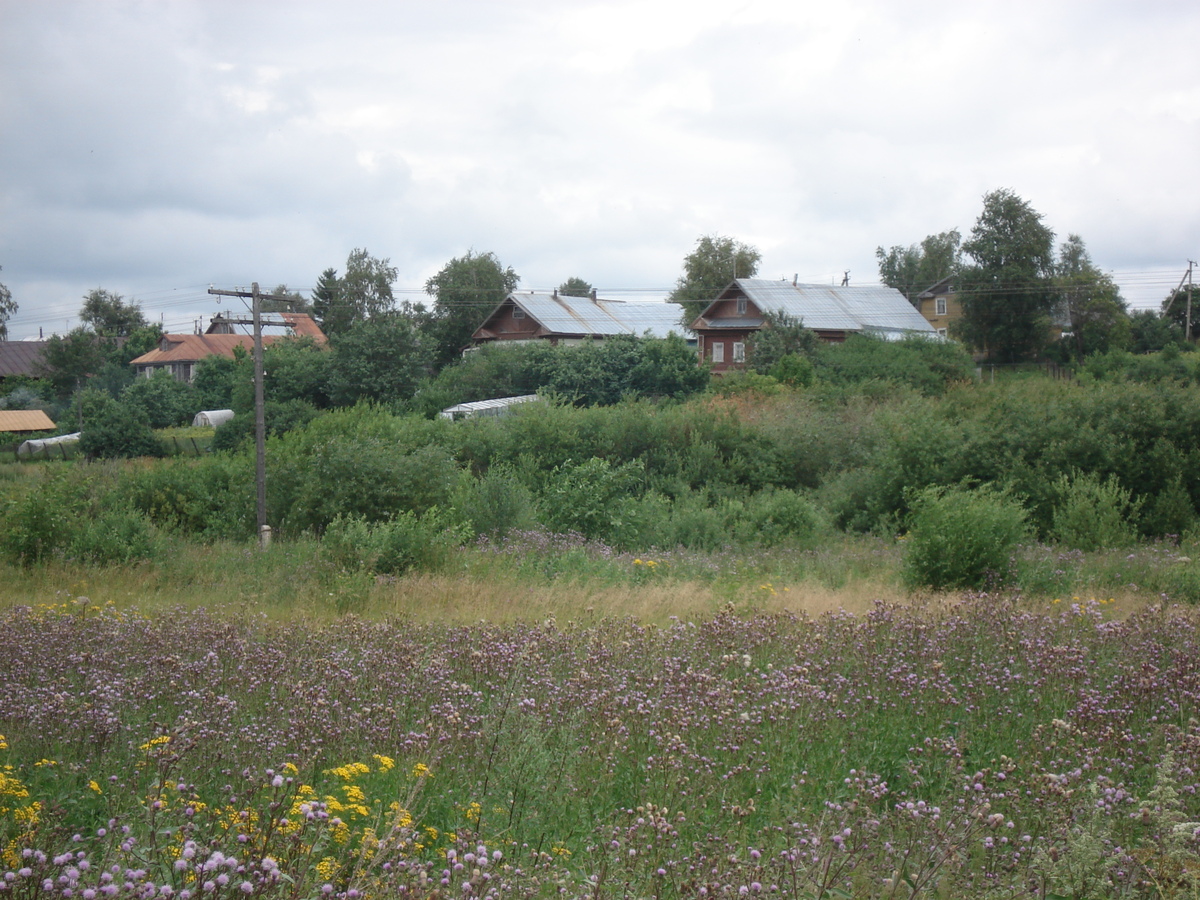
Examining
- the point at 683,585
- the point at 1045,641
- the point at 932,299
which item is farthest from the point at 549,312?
the point at 1045,641

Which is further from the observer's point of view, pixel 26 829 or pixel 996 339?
pixel 996 339

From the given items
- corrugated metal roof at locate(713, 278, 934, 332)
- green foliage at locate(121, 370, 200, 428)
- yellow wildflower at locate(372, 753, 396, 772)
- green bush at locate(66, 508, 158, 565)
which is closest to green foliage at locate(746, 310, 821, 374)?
corrugated metal roof at locate(713, 278, 934, 332)

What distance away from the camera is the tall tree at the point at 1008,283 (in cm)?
5000

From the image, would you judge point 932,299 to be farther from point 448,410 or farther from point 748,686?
point 748,686

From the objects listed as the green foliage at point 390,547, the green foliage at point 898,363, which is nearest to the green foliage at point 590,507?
the green foliage at point 390,547

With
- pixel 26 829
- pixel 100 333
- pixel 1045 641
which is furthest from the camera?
pixel 100 333

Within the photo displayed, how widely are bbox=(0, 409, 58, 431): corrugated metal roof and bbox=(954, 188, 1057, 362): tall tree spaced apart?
50.5 meters

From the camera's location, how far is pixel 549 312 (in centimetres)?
5091

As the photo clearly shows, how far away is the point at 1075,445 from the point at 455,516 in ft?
37.9

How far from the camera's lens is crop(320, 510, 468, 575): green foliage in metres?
11.1

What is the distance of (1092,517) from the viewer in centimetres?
1380

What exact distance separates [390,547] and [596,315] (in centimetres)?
4324

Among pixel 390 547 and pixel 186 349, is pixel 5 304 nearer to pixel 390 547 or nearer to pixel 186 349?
pixel 186 349

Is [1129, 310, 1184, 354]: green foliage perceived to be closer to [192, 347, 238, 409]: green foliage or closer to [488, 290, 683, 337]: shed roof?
[488, 290, 683, 337]: shed roof
